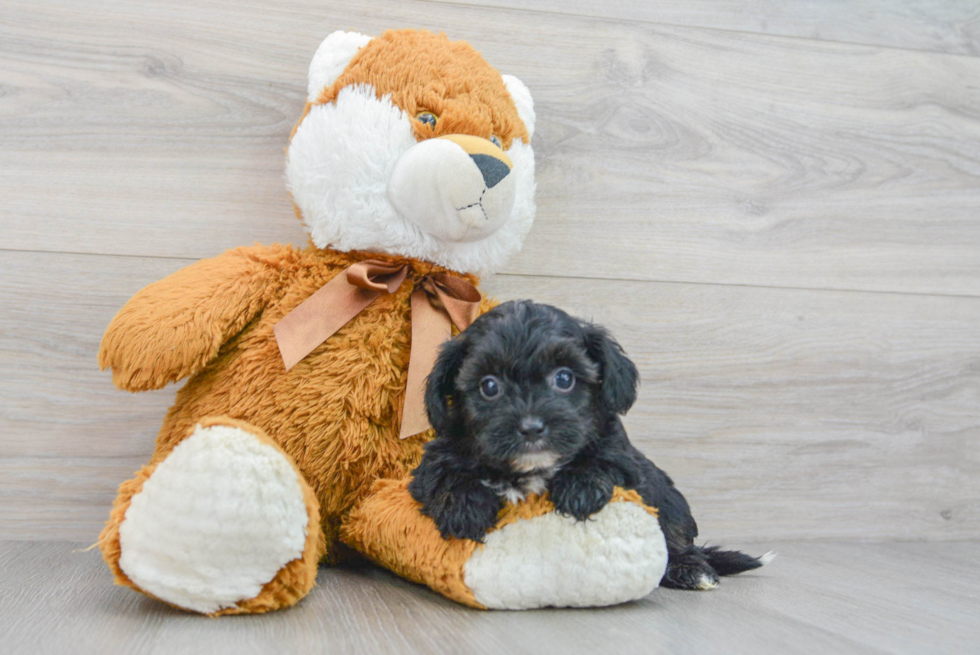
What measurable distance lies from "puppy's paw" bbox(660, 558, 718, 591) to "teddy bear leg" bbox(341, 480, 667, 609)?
8.1 inches

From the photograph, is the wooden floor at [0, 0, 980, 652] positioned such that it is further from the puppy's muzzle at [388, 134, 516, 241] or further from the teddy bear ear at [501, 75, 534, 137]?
the puppy's muzzle at [388, 134, 516, 241]

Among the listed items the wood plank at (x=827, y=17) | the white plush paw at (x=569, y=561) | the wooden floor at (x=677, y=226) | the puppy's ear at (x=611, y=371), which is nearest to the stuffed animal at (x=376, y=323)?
the white plush paw at (x=569, y=561)

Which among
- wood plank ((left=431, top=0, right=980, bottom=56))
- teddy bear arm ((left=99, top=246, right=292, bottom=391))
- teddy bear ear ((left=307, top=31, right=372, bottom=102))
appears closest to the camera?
teddy bear arm ((left=99, top=246, right=292, bottom=391))

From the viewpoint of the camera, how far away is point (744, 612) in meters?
1.05

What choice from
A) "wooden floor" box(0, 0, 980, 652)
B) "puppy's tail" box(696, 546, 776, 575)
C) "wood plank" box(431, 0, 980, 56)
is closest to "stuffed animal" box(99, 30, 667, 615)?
"wooden floor" box(0, 0, 980, 652)

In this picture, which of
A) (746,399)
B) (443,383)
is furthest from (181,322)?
(746,399)

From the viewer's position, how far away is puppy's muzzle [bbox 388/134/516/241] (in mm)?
1119

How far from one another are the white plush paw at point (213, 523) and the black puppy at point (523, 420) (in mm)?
200

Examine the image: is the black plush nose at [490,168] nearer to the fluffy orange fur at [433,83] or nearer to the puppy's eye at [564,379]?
the fluffy orange fur at [433,83]

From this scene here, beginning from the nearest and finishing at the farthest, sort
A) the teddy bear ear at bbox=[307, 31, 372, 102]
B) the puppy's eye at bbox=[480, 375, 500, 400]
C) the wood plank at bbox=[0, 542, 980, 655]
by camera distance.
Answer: the wood plank at bbox=[0, 542, 980, 655]
the puppy's eye at bbox=[480, 375, 500, 400]
the teddy bear ear at bbox=[307, 31, 372, 102]

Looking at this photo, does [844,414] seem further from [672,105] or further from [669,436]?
[672,105]

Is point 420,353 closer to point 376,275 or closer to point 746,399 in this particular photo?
point 376,275

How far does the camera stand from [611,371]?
3.27 feet

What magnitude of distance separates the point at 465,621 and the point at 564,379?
1.07ft
